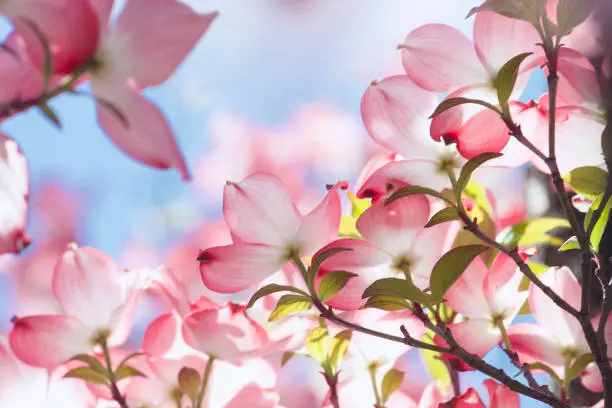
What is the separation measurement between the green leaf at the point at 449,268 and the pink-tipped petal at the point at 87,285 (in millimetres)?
264

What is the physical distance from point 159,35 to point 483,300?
361 mm

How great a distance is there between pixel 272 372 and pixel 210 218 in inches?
9.9

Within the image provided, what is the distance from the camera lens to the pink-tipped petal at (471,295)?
598 millimetres

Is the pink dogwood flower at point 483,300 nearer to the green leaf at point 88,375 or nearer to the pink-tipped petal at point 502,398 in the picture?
the pink-tipped petal at point 502,398

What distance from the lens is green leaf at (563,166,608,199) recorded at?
0.59 metres

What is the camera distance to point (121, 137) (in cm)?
41

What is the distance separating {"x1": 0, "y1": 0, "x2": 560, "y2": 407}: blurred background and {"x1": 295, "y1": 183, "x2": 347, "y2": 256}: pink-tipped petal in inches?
10.8

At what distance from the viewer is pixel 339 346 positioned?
652mm

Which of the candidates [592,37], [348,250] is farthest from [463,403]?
[592,37]

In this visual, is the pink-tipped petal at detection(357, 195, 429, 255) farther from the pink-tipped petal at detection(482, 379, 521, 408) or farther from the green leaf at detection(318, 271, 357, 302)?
the pink-tipped petal at detection(482, 379, 521, 408)

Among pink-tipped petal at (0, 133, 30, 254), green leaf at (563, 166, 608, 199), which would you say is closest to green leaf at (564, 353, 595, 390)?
green leaf at (563, 166, 608, 199)

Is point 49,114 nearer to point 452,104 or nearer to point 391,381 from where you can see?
point 452,104

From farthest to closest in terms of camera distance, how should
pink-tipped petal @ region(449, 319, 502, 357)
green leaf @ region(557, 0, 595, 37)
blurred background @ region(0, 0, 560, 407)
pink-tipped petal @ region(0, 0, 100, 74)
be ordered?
blurred background @ region(0, 0, 560, 407) < pink-tipped petal @ region(449, 319, 502, 357) < green leaf @ region(557, 0, 595, 37) < pink-tipped petal @ region(0, 0, 100, 74)

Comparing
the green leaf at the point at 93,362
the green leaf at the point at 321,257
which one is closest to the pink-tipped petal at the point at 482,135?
the green leaf at the point at 321,257
